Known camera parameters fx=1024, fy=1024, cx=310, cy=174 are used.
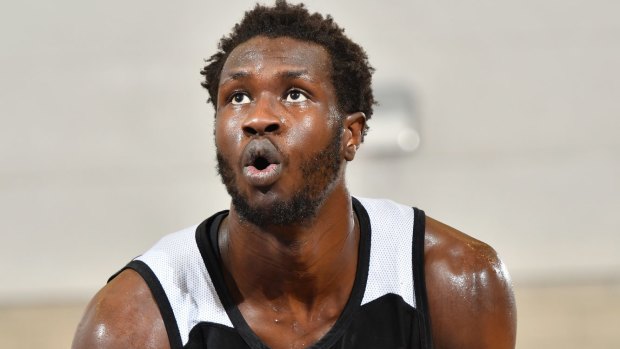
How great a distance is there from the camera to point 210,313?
1.66 m

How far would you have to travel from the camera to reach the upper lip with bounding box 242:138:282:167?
1.50 meters

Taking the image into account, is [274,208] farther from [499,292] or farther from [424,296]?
[499,292]

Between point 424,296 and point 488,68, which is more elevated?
point 488,68

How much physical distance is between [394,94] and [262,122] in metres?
2.59

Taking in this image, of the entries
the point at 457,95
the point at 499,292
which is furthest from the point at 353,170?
the point at 499,292

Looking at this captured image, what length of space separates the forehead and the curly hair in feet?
0.05

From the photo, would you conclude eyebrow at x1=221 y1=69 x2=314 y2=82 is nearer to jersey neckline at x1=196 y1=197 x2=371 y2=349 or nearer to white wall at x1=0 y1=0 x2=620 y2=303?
jersey neckline at x1=196 y1=197 x2=371 y2=349

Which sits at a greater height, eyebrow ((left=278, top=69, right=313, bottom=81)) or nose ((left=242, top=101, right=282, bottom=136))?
eyebrow ((left=278, top=69, right=313, bottom=81))

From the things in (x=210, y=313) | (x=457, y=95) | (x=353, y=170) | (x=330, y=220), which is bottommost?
(x=210, y=313)

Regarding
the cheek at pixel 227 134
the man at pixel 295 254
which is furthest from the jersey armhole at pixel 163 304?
the cheek at pixel 227 134

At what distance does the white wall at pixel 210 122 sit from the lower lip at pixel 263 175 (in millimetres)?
2562

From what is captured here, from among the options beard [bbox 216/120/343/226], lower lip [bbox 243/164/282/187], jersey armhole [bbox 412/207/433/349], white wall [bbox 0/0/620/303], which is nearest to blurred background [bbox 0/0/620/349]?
white wall [bbox 0/0/620/303]

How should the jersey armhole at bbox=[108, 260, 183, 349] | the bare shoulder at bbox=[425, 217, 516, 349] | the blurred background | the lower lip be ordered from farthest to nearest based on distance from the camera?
the blurred background → the bare shoulder at bbox=[425, 217, 516, 349] → the jersey armhole at bbox=[108, 260, 183, 349] → the lower lip

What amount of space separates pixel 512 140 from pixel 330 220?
2.57m
